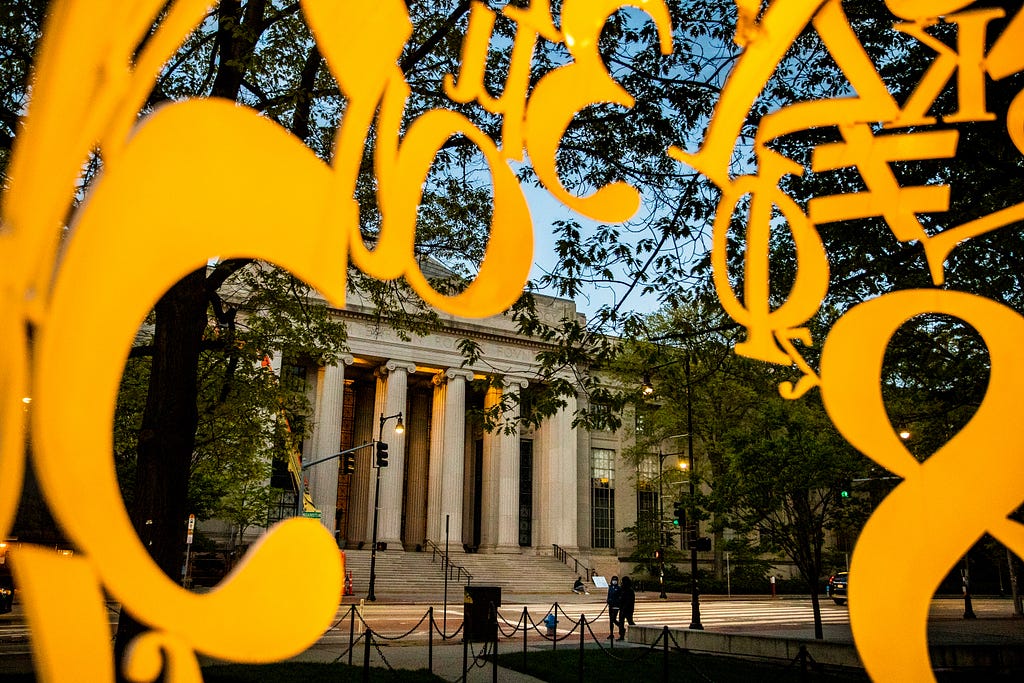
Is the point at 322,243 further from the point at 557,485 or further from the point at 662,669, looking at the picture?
the point at 557,485

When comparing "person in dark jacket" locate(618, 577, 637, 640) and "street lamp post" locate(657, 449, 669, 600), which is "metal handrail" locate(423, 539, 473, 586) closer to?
"street lamp post" locate(657, 449, 669, 600)

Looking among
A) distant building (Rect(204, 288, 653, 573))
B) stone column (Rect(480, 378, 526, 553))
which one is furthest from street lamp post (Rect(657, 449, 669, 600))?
stone column (Rect(480, 378, 526, 553))

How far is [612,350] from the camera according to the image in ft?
32.8

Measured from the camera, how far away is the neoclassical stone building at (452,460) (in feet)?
145

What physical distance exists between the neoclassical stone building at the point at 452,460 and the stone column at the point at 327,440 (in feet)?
0.18

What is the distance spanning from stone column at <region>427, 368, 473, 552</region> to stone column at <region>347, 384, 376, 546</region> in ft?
11.9

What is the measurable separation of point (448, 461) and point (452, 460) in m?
0.24

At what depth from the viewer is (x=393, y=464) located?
46.0 metres

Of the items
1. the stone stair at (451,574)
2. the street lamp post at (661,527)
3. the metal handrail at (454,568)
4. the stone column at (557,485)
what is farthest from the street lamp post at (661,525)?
the metal handrail at (454,568)

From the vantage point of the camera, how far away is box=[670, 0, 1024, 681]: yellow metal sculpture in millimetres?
4266

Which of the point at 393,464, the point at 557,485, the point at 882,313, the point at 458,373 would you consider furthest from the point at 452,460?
the point at 882,313

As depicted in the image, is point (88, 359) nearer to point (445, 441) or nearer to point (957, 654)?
point (957, 654)

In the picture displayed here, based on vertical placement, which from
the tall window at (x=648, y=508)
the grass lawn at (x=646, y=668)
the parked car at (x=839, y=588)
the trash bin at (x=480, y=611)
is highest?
the tall window at (x=648, y=508)

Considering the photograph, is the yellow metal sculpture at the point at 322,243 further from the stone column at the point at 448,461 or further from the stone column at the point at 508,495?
the stone column at the point at 508,495
